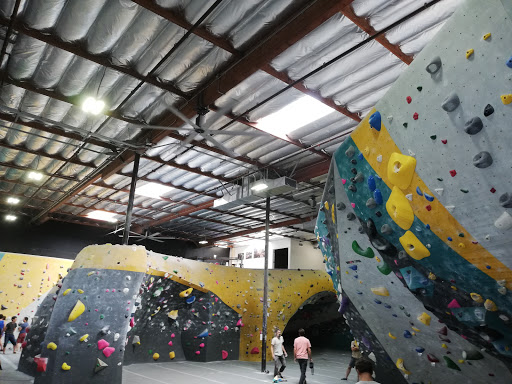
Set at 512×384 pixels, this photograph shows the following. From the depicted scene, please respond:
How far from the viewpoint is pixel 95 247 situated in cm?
735

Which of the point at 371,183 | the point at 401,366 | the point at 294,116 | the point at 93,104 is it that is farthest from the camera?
the point at 294,116

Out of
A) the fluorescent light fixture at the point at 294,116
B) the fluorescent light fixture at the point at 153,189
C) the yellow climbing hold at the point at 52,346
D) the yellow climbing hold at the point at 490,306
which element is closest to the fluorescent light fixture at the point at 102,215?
the fluorescent light fixture at the point at 153,189

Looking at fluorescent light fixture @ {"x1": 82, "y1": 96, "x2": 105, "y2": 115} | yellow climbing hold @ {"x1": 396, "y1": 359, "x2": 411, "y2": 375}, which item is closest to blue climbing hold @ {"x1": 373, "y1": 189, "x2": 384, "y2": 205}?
yellow climbing hold @ {"x1": 396, "y1": 359, "x2": 411, "y2": 375}

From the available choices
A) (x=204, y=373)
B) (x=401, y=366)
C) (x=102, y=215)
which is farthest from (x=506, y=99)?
(x=102, y=215)

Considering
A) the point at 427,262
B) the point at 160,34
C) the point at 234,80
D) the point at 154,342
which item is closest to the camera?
the point at 427,262

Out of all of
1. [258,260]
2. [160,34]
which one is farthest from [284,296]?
[160,34]

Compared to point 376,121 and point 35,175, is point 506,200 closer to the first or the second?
point 376,121

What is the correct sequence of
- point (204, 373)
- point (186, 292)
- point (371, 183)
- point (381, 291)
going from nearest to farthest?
point (371, 183)
point (381, 291)
point (204, 373)
point (186, 292)

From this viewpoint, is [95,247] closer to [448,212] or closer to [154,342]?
[154,342]

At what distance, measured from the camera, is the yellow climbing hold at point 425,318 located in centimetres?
338

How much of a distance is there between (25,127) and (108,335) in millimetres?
5399

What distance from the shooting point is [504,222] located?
215 centimetres

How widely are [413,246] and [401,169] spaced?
669mm

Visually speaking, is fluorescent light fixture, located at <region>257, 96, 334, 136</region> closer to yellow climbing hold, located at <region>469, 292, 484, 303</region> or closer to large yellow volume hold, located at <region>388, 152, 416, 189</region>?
large yellow volume hold, located at <region>388, 152, 416, 189</region>
